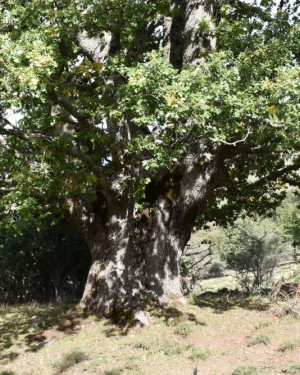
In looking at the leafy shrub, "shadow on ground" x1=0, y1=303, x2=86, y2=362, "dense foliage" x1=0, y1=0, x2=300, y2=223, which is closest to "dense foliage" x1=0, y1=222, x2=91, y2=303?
"shadow on ground" x1=0, y1=303, x2=86, y2=362

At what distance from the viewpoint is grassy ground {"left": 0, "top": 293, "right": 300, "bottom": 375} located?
8.09 metres

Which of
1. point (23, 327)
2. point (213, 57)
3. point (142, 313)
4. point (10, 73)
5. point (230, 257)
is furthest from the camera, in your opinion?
point (230, 257)

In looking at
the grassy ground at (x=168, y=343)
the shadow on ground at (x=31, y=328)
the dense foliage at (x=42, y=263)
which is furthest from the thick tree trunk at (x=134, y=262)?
the dense foliage at (x=42, y=263)

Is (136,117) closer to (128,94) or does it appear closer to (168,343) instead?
(128,94)

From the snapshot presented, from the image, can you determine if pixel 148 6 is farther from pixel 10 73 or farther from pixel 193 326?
pixel 193 326

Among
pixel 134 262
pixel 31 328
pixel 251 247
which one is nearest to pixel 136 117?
pixel 134 262

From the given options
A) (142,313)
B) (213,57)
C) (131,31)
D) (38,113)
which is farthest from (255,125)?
(38,113)

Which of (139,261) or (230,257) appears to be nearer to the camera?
(139,261)

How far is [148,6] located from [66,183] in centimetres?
535

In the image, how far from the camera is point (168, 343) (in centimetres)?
923

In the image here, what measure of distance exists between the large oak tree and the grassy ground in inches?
43.3

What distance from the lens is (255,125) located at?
9.91 metres

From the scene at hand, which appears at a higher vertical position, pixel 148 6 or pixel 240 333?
pixel 148 6

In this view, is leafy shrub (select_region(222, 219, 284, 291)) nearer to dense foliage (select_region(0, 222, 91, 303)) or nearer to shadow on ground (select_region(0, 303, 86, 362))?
dense foliage (select_region(0, 222, 91, 303))
